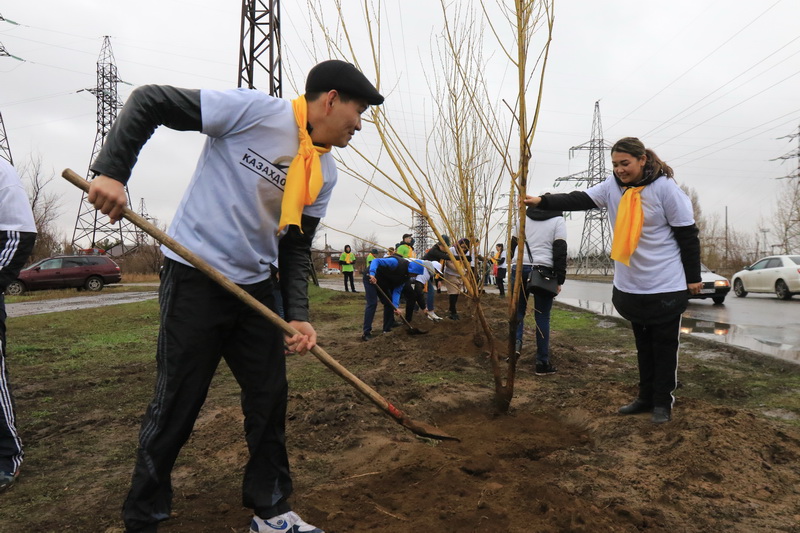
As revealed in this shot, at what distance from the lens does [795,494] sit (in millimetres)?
2453

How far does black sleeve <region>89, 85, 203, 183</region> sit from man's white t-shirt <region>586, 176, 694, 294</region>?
2.87m

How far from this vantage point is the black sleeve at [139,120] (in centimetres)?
179

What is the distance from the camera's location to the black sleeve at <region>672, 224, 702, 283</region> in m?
3.46

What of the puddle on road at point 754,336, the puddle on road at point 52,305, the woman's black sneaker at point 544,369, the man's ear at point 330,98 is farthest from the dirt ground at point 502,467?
the puddle on road at point 52,305

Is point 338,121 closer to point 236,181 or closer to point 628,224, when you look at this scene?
point 236,181

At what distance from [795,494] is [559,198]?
7.17ft

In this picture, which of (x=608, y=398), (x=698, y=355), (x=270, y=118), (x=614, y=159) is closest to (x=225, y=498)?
(x=270, y=118)

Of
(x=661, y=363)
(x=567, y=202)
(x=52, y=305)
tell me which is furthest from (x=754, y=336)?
(x=52, y=305)

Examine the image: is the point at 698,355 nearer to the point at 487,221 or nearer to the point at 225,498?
the point at 487,221

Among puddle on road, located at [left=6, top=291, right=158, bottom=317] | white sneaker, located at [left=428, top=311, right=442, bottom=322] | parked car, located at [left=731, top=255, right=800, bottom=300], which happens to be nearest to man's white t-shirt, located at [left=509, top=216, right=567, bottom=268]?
white sneaker, located at [left=428, top=311, right=442, bottom=322]

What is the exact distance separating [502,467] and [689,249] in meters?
1.93

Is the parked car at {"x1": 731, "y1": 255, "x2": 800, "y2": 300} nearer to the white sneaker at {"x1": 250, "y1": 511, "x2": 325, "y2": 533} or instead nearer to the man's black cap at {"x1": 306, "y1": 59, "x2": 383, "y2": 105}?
the man's black cap at {"x1": 306, "y1": 59, "x2": 383, "y2": 105}

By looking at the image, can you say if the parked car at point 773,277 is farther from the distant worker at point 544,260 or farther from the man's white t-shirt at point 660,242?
the man's white t-shirt at point 660,242

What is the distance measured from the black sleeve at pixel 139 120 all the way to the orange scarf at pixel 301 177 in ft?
1.28
